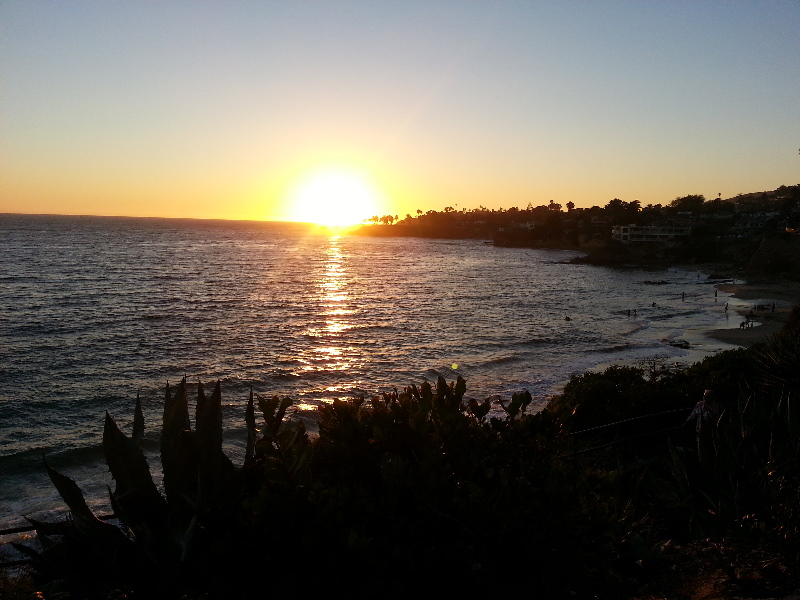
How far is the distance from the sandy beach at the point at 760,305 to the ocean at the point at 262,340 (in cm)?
177

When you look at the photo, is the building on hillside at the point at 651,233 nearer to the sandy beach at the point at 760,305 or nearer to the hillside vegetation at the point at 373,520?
the sandy beach at the point at 760,305

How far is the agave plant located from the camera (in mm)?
3459

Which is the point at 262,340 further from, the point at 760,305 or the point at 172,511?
the point at 760,305

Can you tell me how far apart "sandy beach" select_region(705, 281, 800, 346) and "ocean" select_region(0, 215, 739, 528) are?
1772 mm

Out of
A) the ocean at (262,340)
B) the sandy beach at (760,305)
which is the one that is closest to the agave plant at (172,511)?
the ocean at (262,340)

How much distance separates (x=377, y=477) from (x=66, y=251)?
108192 mm

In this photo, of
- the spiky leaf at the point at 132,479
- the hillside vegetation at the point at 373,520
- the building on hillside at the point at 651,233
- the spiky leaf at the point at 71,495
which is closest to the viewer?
the hillside vegetation at the point at 373,520

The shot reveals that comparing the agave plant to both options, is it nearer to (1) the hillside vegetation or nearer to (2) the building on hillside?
(1) the hillside vegetation

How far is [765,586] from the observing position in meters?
4.10

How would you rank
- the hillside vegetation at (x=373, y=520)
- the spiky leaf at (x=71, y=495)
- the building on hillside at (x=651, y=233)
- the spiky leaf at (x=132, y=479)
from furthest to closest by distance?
the building on hillside at (x=651, y=233)
the spiky leaf at (x=132, y=479)
the spiky leaf at (x=71, y=495)
the hillside vegetation at (x=373, y=520)

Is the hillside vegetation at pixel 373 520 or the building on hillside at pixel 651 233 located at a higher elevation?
the building on hillside at pixel 651 233

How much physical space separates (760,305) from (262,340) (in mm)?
39599

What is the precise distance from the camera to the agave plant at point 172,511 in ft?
11.3

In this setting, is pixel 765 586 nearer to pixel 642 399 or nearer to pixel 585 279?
pixel 642 399
